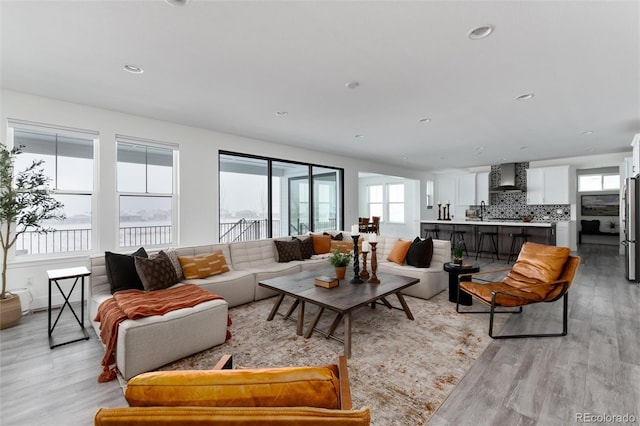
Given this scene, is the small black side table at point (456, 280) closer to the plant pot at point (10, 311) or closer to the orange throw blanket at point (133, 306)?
the orange throw blanket at point (133, 306)

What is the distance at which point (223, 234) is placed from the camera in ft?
19.0

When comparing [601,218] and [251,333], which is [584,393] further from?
[601,218]

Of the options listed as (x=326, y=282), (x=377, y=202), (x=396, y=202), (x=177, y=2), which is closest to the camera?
(x=177, y=2)

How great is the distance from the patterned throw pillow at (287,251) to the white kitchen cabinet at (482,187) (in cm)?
737

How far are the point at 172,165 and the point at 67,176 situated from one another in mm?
1390

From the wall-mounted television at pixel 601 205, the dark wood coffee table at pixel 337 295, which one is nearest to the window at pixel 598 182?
the wall-mounted television at pixel 601 205

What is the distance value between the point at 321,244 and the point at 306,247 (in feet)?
1.20

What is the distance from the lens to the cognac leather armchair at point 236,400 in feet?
2.53

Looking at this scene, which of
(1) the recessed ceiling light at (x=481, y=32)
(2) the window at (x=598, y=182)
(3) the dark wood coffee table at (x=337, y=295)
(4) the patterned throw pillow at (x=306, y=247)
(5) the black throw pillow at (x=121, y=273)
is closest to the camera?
(1) the recessed ceiling light at (x=481, y=32)

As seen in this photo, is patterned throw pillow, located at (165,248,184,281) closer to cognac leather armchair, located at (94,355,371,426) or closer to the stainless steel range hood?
cognac leather armchair, located at (94,355,371,426)

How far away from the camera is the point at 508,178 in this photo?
348 inches

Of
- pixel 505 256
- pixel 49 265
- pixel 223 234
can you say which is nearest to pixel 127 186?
pixel 49 265

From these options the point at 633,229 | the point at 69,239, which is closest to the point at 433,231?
the point at 633,229

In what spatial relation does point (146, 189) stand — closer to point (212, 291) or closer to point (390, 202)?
point (212, 291)
